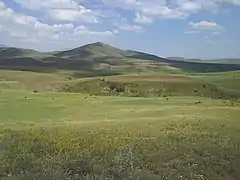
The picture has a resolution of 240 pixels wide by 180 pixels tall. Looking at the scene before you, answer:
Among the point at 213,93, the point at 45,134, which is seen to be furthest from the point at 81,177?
the point at 213,93

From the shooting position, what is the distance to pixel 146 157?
1727cm

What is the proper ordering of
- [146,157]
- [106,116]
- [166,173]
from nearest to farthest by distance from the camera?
[166,173] < [146,157] < [106,116]

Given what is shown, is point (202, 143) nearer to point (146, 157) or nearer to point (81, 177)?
point (146, 157)

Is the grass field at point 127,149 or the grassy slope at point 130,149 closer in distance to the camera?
the grass field at point 127,149

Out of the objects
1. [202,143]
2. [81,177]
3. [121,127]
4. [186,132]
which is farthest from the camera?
[121,127]

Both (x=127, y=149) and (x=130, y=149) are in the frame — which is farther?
(x=127, y=149)

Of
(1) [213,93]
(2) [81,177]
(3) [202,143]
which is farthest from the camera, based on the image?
(1) [213,93]

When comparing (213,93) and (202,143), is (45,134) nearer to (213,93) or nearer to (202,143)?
(202,143)

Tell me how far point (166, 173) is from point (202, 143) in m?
4.24

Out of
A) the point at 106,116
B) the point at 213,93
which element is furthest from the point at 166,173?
the point at 213,93

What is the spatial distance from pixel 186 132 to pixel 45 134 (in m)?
7.08

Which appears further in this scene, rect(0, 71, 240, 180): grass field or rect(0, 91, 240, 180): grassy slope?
rect(0, 91, 240, 180): grassy slope

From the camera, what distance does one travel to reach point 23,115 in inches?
1199

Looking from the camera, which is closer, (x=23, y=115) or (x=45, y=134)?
(x=45, y=134)
